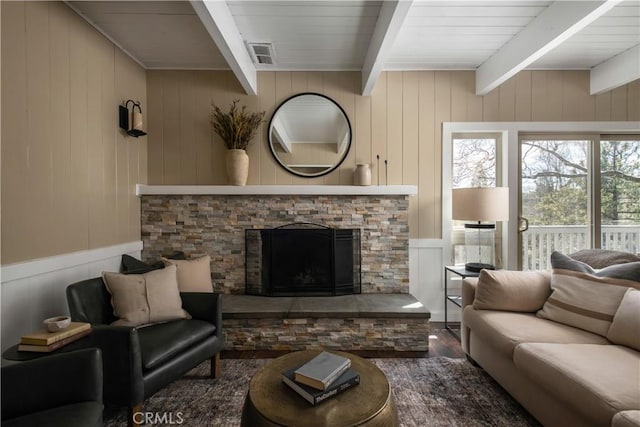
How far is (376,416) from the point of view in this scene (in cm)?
125

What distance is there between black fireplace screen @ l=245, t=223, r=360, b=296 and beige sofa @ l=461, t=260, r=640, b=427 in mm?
1145

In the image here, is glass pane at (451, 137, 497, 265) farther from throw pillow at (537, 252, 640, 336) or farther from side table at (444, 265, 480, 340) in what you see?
throw pillow at (537, 252, 640, 336)

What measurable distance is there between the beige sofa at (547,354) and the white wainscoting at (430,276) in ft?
2.68

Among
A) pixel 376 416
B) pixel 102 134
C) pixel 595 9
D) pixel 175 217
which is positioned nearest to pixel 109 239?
pixel 175 217

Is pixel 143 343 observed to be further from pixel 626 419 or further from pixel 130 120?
pixel 626 419

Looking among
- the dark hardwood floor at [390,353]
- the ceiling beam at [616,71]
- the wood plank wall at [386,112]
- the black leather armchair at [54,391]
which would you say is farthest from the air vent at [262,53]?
the ceiling beam at [616,71]

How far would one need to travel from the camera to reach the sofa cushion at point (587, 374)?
1.31 m

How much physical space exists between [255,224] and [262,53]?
1.60 meters

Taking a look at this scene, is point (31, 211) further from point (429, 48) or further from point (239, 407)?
point (429, 48)

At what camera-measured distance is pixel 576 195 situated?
343cm

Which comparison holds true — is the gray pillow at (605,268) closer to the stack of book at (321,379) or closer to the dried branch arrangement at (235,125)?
the stack of book at (321,379)

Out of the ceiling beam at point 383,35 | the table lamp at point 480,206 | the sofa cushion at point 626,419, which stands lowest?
the sofa cushion at point 626,419

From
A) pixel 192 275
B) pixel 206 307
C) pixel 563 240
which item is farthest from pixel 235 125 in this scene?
pixel 563 240

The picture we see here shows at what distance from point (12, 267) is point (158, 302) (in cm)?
79
